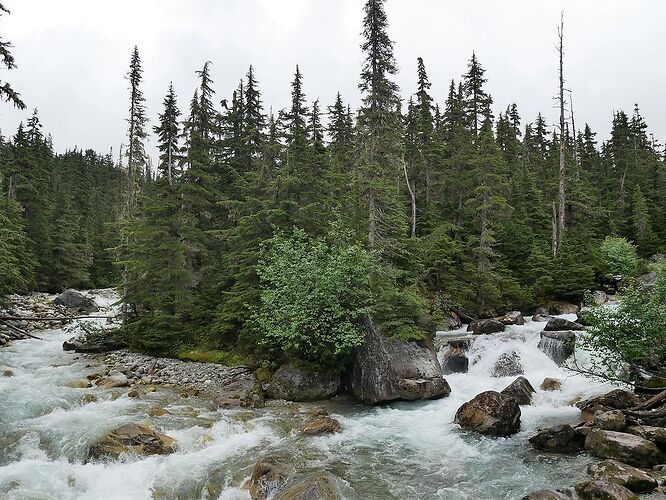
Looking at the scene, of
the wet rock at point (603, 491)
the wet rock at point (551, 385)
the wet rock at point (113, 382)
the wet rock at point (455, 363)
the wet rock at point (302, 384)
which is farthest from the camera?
the wet rock at point (455, 363)

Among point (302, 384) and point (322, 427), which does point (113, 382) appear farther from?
point (322, 427)

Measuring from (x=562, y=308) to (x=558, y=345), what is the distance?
10.7 meters

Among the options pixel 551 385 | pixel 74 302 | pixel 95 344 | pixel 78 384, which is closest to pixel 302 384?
pixel 78 384

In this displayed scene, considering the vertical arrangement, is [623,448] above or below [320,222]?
below

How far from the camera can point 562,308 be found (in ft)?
90.8

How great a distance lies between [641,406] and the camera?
11523 millimetres

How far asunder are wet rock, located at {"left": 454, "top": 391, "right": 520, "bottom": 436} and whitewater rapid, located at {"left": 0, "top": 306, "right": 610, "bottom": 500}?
31cm

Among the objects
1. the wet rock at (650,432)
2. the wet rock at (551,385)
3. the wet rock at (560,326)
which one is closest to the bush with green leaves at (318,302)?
the wet rock at (551,385)

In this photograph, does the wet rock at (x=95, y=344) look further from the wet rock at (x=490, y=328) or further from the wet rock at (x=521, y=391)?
the wet rock at (x=521, y=391)

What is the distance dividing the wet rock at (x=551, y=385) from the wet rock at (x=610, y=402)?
1839mm

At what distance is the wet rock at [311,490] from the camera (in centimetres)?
828

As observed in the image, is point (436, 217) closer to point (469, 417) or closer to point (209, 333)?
point (209, 333)

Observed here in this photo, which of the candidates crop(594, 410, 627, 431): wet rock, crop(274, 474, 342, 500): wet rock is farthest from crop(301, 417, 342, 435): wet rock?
crop(594, 410, 627, 431): wet rock

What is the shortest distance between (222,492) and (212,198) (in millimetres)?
20476
